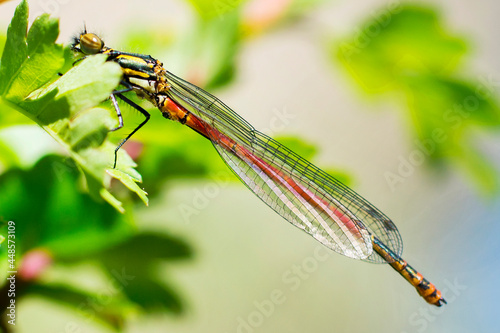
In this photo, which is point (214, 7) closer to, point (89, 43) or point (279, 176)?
point (89, 43)

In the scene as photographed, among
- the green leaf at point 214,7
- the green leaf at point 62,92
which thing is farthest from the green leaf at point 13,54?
the green leaf at point 214,7

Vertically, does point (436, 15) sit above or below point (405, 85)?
above

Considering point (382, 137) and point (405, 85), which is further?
point (382, 137)

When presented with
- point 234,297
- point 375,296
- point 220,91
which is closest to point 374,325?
point 375,296

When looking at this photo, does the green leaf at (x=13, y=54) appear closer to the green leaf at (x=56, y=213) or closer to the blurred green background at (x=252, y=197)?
the blurred green background at (x=252, y=197)

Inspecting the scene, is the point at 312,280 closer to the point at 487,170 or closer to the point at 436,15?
the point at 487,170

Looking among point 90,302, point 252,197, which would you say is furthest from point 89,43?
point 252,197
